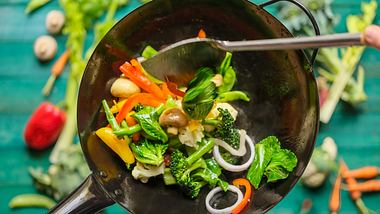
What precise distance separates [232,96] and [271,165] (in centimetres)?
26

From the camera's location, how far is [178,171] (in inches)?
69.1

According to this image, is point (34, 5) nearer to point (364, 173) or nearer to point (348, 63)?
point (348, 63)

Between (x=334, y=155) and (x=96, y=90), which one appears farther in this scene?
(x=334, y=155)

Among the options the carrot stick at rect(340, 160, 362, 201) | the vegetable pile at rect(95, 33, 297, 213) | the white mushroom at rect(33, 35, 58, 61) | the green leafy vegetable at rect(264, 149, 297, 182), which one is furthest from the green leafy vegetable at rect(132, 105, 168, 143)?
the carrot stick at rect(340, 160, 362, 201)

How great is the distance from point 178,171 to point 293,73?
0.47 metres

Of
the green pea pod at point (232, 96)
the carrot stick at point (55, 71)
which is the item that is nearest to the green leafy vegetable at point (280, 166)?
the green pea pod at point (232, 96)

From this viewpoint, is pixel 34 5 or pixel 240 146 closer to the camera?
pixel 240 146

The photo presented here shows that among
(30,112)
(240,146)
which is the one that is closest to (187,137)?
(240,146)

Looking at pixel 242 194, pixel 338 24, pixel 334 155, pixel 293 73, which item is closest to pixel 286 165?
pixel 242 194

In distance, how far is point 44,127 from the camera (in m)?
2.26

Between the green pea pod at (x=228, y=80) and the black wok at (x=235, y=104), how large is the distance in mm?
46

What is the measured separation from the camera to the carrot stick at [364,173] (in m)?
2.31

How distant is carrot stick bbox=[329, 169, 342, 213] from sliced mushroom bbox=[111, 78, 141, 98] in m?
0.94

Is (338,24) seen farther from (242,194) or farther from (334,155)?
(242,194)
